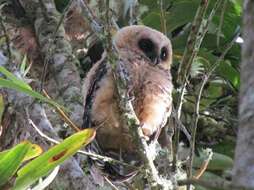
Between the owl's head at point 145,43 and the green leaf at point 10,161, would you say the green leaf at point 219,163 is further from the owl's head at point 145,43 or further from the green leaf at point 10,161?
the green leaf at point 10,161

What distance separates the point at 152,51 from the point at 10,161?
1.44 meters

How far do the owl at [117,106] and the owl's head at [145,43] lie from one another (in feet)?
0.18

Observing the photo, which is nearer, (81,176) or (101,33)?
(101,33)

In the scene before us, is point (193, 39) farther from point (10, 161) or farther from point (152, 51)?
point (152, 51)

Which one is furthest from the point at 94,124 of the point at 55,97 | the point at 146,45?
the point at 146,45

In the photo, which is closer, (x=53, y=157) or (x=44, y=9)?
(x=53, y=157)

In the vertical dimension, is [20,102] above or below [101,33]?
below

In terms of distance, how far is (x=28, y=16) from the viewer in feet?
10.7

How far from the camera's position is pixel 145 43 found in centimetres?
287

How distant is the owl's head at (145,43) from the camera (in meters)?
2.83

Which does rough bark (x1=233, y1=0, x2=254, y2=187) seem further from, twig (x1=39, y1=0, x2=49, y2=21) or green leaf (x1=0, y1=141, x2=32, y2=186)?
twig (x1=39, y1=0, x2=49, y2=21)

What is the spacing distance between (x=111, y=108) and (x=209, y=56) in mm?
937

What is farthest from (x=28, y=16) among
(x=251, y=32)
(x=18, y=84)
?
(x=251, y=32)

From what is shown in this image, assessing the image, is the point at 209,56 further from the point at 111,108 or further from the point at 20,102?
the point at 20,102
